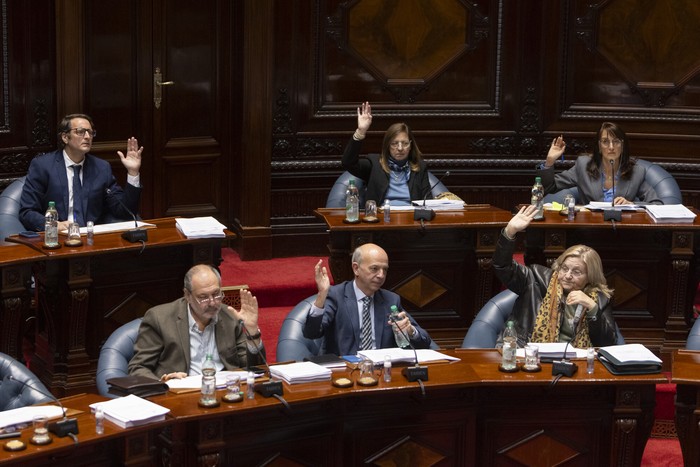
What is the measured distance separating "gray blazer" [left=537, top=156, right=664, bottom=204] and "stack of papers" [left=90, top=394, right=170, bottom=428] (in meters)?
3.84

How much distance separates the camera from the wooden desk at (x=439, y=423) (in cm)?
511

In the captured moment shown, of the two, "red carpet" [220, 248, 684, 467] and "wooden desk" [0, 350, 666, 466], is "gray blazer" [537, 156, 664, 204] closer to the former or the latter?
"red carpet" [220, 248, 684, 467]

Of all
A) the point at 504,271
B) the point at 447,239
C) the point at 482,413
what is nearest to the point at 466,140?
the point at 447,239

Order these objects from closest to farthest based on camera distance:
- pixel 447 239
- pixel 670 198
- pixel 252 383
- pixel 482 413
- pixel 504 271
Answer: pixel 252 383 → pixel 482 413 → pixel 504 271 → pixel 447 239 → pixel 670 198

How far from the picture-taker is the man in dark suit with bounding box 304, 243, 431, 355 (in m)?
6.04

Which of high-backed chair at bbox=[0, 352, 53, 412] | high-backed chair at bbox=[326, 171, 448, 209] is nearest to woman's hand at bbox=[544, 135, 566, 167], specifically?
high-backed chair at bbox=[326, 171, 448, 209]

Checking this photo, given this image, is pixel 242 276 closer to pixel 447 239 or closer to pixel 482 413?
pixel 447 239

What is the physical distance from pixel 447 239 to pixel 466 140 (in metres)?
2.11

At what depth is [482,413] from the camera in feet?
18.5

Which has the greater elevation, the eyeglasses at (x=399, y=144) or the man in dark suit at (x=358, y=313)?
the eyeglasses at (x=399, y=144)

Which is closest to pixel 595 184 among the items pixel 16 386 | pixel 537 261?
pixel 537 261

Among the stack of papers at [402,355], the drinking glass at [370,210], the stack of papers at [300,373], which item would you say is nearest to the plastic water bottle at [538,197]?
the drinking glass at [370,210]

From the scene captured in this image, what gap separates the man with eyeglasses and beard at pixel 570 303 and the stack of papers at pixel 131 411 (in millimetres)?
2096

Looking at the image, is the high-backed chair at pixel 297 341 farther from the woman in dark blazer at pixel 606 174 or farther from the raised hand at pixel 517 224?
the woman in dark blazer at pixel 606 174
